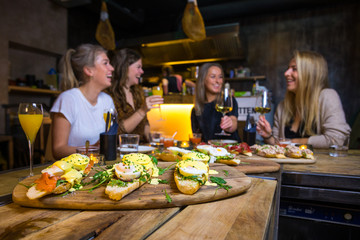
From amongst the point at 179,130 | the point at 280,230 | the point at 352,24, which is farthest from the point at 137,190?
the point at 352,24

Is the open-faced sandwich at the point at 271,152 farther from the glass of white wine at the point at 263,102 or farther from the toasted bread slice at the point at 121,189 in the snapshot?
the toasted bread slice at the point at 121,189

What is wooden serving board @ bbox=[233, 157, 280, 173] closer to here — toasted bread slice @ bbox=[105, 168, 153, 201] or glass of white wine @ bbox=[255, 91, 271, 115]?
toasted bread slice @ bbox=[105, 168, 153, 201]

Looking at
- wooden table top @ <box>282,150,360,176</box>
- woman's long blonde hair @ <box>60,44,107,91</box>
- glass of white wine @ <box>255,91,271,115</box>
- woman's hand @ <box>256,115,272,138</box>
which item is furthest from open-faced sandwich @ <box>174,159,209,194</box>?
woman's long blonde hair @ <box>60,44,107,91</box>

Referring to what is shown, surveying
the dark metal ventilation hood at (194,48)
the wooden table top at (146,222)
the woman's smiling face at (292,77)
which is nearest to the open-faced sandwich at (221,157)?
the wooden table top at (146,222)

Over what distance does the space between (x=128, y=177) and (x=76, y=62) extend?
1752 millimetres

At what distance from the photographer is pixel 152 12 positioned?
7.20 metres

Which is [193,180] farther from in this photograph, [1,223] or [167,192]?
[1,223]

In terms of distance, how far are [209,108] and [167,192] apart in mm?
2461

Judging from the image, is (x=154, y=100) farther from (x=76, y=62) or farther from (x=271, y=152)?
(x=271, y=152)

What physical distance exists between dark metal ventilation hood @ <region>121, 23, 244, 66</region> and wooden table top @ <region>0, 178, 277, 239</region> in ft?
18.3

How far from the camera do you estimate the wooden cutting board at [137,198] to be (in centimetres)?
74

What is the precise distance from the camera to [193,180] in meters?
0.85

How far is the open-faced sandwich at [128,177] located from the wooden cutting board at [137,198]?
2cm

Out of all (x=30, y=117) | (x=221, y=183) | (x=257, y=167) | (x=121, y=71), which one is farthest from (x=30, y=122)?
(x=121, y=71)
